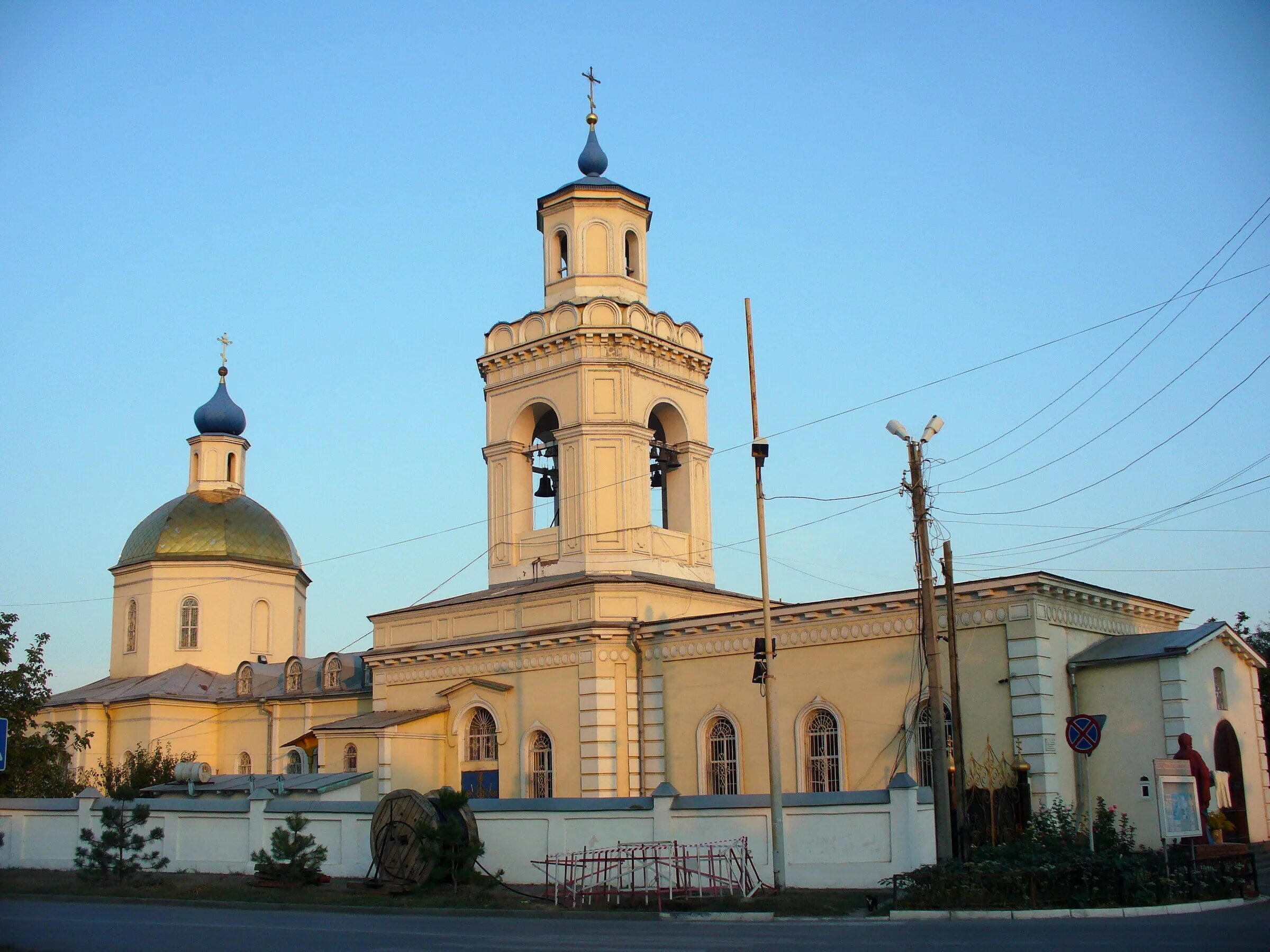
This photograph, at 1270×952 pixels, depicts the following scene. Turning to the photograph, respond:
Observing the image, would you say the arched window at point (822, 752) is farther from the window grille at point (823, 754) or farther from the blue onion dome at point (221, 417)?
the blue onion dome at point (221, 417)

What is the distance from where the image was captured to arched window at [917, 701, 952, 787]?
26.0 m

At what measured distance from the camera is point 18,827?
29922mm

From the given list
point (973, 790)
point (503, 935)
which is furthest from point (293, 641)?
point (503, 935)

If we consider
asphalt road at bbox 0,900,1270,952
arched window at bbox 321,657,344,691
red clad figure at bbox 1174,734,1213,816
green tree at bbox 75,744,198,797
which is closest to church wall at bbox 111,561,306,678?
green tree at bbox 75,744,198,797

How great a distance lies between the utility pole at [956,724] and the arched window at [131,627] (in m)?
35.6

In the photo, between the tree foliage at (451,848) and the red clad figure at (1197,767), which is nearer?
the tree foliage at (451,848)

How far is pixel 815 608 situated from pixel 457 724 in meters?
10.2

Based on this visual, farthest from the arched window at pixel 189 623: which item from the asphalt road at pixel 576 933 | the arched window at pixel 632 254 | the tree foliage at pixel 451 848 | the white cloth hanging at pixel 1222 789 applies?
the white cloth hanging at pixel 1222 789

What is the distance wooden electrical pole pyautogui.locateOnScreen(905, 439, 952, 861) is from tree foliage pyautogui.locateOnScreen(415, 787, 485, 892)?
754 centimetres

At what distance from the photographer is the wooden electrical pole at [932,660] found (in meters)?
20.7

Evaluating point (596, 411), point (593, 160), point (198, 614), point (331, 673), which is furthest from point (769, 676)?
point (198, 614)

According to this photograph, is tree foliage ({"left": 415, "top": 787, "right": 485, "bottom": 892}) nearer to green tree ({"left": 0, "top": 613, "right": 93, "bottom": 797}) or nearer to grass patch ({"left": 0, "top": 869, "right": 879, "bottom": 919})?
grass patch ({"left": 0, "top": 869, "right": 879, "bottom": 919})

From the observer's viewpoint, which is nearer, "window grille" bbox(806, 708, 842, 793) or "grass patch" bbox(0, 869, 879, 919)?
"grass patch" bbox(0, 869, 879, 919)

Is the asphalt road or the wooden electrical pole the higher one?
the wooden electrical pole
